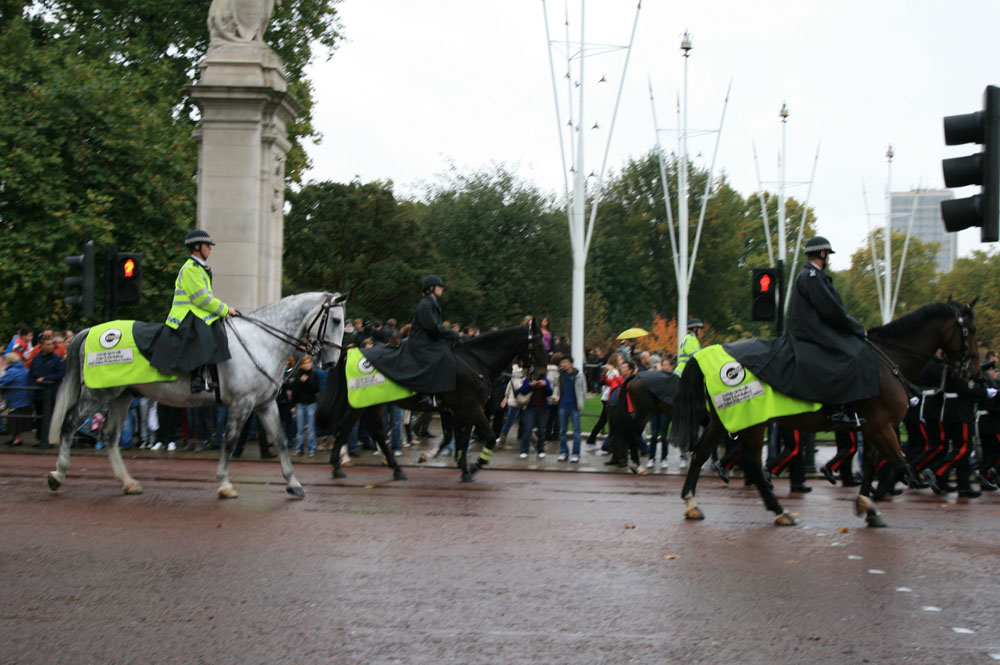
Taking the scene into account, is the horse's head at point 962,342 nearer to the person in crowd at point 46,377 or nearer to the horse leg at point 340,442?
the horse leg at point 340,442

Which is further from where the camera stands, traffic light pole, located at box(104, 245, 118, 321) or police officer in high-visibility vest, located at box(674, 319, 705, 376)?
police officer in high-visibility vest, located at box(674, 319, 705, 376)

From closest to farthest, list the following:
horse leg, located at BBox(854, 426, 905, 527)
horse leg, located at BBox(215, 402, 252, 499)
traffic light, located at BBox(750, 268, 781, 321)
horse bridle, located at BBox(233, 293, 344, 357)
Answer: horse leg, located at BBox(854, 426, 905, 527), horse leg, located at BBox(215, 402, 252, 499), horse bridle, located at BBox(233, 293, 344, 357), traffic light, located at BBox(750, 268, 781, 321)

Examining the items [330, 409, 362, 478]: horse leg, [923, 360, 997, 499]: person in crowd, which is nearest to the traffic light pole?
[330, 409, 362, 478]: horse leg

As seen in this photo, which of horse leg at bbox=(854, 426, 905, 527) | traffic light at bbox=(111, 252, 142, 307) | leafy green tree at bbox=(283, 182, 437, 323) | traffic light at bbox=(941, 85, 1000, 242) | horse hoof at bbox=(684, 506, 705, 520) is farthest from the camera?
leafy green tree at bbox=(283, 182, 437, 323)

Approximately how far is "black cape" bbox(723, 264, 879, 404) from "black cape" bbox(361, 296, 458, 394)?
14.6 feet

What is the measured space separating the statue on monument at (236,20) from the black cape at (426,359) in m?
10.3

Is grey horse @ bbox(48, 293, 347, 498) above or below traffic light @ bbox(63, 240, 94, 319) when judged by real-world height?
below

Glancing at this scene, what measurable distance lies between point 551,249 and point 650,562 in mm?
39018

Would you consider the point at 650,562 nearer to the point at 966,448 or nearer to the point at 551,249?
the point at 966,448

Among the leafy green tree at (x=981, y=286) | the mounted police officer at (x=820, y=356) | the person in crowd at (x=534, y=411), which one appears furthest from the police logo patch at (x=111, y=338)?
the leafy green tree at (x=981, y=286)

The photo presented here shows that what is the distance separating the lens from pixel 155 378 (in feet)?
39.2

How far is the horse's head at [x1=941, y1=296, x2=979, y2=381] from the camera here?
1132 cm

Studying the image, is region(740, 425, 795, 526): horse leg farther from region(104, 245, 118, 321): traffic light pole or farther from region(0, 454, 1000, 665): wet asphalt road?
region(104, 245, 118, 321): traffic light pole

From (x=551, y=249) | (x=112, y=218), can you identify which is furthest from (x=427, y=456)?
(x=551, y=249)
